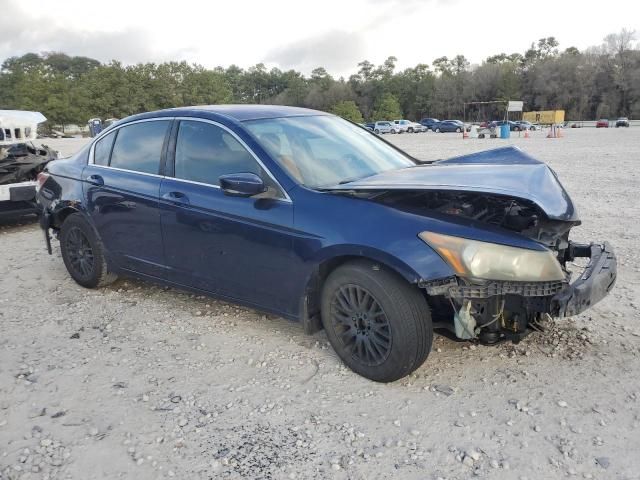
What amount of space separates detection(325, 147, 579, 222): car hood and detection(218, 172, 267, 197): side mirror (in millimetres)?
453

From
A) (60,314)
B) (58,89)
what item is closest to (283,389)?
(60,314)

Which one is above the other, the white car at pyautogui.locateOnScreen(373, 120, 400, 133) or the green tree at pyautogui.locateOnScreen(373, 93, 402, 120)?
the green tree at pyautogui.locateOnScreen(373, 93, 402, 120)

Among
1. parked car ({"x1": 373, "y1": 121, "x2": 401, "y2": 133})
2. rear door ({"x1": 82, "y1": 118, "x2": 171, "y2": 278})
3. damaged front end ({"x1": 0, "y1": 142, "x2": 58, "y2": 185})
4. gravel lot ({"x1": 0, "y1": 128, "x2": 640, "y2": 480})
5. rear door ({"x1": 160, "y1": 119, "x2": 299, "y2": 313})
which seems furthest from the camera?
parked car ({"x1": 373, "y1": 121, "x2": 401, "y2": 133})

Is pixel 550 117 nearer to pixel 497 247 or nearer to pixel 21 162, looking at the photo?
pixel 21 162

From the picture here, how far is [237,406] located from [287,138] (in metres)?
1.86

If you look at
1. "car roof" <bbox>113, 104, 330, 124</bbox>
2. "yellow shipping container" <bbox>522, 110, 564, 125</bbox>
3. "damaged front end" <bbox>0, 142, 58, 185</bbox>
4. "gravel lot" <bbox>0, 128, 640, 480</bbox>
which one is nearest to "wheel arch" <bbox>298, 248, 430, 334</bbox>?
"gravel lot" <bbox>0, 128, 640, 480</bbox>

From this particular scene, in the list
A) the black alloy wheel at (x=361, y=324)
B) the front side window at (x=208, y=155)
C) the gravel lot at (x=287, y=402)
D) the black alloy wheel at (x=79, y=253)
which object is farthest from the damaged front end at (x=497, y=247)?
the black alloy wheel at (x=79, y=253)

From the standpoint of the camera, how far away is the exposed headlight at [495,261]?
2803 mm

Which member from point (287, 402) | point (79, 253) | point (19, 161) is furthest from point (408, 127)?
point (287, 402)

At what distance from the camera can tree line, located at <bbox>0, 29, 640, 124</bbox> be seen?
70438 millimetres

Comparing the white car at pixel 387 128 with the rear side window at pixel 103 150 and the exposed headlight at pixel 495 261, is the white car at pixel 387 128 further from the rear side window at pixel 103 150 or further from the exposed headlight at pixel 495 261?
the exposed headlight at pixel 495 261

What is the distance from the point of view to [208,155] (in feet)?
12.7

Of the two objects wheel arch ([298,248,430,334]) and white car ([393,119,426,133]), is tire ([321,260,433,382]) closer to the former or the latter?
wheel arch ([298,248,430,334])

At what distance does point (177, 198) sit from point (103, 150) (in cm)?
133
